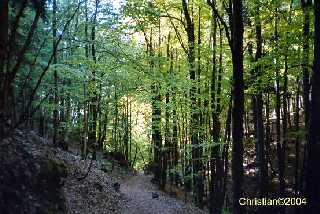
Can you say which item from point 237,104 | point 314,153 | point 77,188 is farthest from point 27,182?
point 314,153

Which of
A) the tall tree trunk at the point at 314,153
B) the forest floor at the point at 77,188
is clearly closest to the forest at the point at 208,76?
the tall tree trunk at the point at 314,153

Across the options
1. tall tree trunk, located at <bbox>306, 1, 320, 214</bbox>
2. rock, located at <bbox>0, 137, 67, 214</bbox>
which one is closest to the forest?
tall tree trunk, located at <bbox>306, 1, 320, 214</bbox>

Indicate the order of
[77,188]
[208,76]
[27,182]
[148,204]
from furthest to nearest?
[148,204] < [208,76] < [77,188] < [27,182]

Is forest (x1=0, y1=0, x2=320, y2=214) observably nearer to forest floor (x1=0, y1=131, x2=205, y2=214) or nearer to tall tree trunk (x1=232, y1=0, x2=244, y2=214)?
tall tree trunk (x1=232, y1=0, x2=244, y2=214)

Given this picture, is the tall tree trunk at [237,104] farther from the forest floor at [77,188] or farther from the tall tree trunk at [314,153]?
the forest floor at [77,188]

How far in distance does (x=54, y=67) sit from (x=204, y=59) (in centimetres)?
756

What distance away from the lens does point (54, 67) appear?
14867mm

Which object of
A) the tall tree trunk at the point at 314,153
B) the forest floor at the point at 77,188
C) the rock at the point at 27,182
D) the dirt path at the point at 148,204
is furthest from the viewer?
the dirt path at the point at 148,204

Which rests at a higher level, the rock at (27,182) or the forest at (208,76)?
the forest at (208,76)

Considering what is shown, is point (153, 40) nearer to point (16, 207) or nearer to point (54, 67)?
point (54, 67)

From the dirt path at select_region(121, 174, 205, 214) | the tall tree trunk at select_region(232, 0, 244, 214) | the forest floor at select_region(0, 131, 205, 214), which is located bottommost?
the dirt path at select_region(121, 174, 205, 214)

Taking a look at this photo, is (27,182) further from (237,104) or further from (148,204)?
(148,204)

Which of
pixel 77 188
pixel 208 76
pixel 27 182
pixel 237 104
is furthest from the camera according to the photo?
pixel 208 76

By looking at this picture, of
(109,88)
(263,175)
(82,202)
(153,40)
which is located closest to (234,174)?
(82,202)
